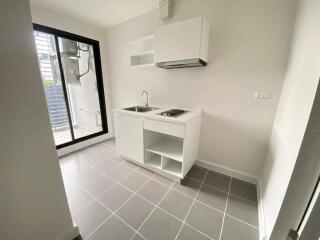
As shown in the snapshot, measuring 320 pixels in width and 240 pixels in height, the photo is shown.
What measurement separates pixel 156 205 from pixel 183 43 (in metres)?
1.94

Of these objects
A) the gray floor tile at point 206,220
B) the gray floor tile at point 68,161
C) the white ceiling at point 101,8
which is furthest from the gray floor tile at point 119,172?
the white ceiling at point 101,8

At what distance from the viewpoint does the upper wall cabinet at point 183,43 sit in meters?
1.57

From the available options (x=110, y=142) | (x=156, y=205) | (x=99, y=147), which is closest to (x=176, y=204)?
(x=156, y=205)

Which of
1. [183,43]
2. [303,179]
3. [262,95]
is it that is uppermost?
[183,43]

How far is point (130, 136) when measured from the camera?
2.10m

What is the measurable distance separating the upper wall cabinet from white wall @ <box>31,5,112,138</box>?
5.51 ft

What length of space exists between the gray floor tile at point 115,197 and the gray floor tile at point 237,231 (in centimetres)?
106

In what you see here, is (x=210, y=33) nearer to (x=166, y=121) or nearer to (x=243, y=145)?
(x=166, y=121)

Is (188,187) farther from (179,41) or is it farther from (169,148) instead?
(179,41)

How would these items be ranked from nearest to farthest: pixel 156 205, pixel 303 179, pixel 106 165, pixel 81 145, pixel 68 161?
pixel 303 179 → pixel 156 205 → pixel 106 165 → pixel 68 161 → pixel 81 145

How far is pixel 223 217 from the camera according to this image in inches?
53.7

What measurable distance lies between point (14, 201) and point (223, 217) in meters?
1.69

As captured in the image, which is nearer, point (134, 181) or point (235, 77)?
point (235, 77)

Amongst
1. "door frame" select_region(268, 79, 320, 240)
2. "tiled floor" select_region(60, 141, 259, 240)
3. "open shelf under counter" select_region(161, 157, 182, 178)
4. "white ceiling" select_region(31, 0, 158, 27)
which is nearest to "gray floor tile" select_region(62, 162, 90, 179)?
"tiled floor" select_region(60, 141, 259, 240)
